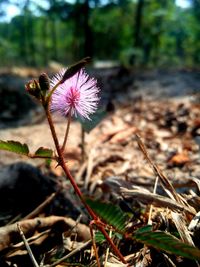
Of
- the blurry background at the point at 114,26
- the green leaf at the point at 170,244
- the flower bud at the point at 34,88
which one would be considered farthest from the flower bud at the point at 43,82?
the blurry background at the point at 114,26

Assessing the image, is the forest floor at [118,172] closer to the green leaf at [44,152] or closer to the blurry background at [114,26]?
the green leaf at [44,152]

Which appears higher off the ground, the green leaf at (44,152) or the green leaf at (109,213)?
the green leaf at (44,152)

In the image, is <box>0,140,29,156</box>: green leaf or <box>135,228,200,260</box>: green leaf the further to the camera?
<box>0,140,29,156</box>: green leaf

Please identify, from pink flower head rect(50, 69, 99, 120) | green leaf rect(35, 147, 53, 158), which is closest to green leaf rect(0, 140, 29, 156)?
green leaf rect(35, 147, 53, 158)

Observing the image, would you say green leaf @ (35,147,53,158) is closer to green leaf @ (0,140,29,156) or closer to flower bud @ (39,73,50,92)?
green leaf @ (0,140,29,156)

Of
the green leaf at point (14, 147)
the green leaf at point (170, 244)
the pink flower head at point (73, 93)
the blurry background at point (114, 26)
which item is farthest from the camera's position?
the blurry background at point (114, 26)

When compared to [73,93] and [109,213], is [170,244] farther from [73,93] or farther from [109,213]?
[73,93]
